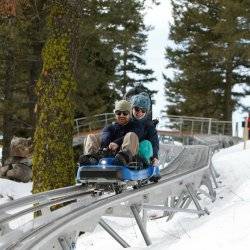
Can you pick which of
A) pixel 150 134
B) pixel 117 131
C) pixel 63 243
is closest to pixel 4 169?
pixel 150 134

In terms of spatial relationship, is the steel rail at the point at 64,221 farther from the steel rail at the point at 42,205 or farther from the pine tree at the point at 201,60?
the pine tree at the point at 201,60

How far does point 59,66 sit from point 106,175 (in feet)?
12.4

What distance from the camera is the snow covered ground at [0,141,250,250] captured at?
5.51m

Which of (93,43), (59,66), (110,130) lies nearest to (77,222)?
(110,130)

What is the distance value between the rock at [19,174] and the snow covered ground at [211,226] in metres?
3.03

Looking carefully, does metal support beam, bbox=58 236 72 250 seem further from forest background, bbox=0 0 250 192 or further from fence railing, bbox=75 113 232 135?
fence railing, bbox=75 113 232 135

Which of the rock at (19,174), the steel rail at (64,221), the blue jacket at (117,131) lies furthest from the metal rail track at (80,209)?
the rock at (19,174)

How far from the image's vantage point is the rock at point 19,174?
22281 millimetres

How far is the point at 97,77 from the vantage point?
2356 cm

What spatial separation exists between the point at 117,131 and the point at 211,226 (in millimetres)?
3527

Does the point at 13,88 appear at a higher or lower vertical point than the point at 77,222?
higher

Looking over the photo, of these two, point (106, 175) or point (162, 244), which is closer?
point (162, 244)

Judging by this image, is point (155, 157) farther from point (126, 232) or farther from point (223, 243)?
point (223, 243)

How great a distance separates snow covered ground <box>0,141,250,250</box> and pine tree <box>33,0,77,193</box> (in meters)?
1.38
